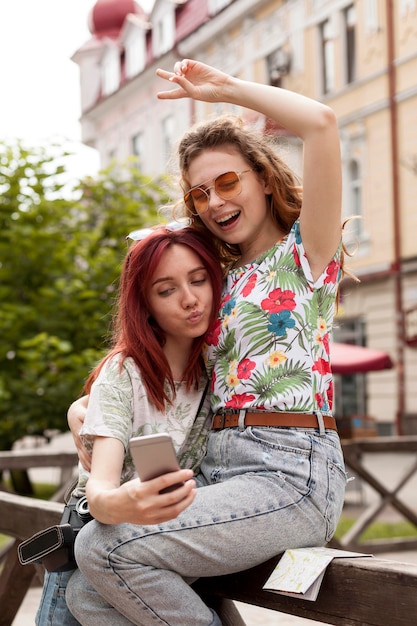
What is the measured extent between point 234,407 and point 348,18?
20501 millimetres

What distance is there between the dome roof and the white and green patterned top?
111ft

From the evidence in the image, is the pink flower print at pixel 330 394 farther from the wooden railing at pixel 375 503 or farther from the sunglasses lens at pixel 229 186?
the wooden railing at pixel 375 503

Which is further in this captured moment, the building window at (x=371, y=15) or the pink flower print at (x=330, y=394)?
the building window at (x=371, y=15)

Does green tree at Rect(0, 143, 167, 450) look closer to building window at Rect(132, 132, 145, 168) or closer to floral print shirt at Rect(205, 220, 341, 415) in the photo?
floral print shirt at Rect(205, 220, 341, 415)

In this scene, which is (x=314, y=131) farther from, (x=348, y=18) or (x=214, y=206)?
(x=348, y=18)

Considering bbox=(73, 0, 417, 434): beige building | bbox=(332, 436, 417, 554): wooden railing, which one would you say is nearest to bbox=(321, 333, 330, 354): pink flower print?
bbox=(332, 436, 417, 554): wooden railing

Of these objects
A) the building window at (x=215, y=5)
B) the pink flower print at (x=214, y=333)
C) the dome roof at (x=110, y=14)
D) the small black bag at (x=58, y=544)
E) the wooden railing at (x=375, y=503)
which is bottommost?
the wooden railing at (x=375, y=503)

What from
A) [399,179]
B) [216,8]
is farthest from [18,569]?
[216,8]

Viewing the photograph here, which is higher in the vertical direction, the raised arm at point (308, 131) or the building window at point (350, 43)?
the building window at point (350, 43)

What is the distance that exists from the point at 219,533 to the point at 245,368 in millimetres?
425

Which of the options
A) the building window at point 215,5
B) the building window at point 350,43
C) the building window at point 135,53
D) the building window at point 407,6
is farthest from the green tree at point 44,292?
the building window at point 135,53

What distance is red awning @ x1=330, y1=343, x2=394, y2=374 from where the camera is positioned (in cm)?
1259

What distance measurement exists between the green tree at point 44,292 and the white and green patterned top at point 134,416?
26.5 ft

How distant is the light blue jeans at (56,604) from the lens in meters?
2.74
